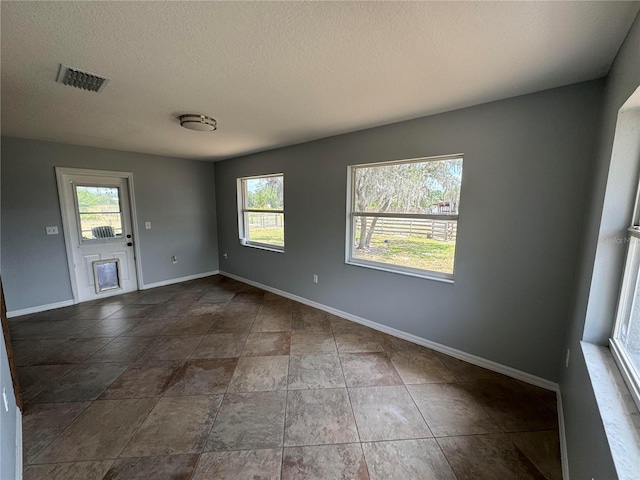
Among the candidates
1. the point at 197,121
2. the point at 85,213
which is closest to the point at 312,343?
the point at 197,121

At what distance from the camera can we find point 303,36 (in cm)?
129

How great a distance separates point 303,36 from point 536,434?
9.14 feet

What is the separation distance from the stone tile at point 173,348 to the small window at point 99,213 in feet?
7.90

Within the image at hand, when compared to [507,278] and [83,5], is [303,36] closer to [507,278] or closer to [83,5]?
[83,5]

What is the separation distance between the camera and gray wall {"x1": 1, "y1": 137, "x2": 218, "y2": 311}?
128 inches

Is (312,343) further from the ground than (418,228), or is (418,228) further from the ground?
(418,228)

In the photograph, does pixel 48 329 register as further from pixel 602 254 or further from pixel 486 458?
pixel 602 254

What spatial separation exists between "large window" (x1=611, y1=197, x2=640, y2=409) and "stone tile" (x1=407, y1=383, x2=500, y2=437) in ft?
2.87

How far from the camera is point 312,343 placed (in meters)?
2.75

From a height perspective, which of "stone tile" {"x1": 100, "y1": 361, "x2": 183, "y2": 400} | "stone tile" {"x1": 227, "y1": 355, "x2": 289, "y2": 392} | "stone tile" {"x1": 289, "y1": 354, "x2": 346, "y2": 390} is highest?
"stone tile" {"x1": 289, "y1": 354, "x2": 346, "y2": 390}

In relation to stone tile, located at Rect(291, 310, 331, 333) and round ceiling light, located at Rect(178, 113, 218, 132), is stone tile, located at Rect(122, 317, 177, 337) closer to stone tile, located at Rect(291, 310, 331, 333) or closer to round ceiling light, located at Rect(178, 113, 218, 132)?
stone tile, located at Rect(291, 310, 331, 333)

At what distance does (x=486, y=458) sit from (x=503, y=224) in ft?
5.41

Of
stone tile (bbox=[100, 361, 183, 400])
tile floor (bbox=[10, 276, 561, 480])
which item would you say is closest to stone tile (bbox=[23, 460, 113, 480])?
tile floor (bbox=[10, 276, 561, 480])

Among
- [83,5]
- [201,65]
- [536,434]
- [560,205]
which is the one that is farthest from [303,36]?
[536,434]
